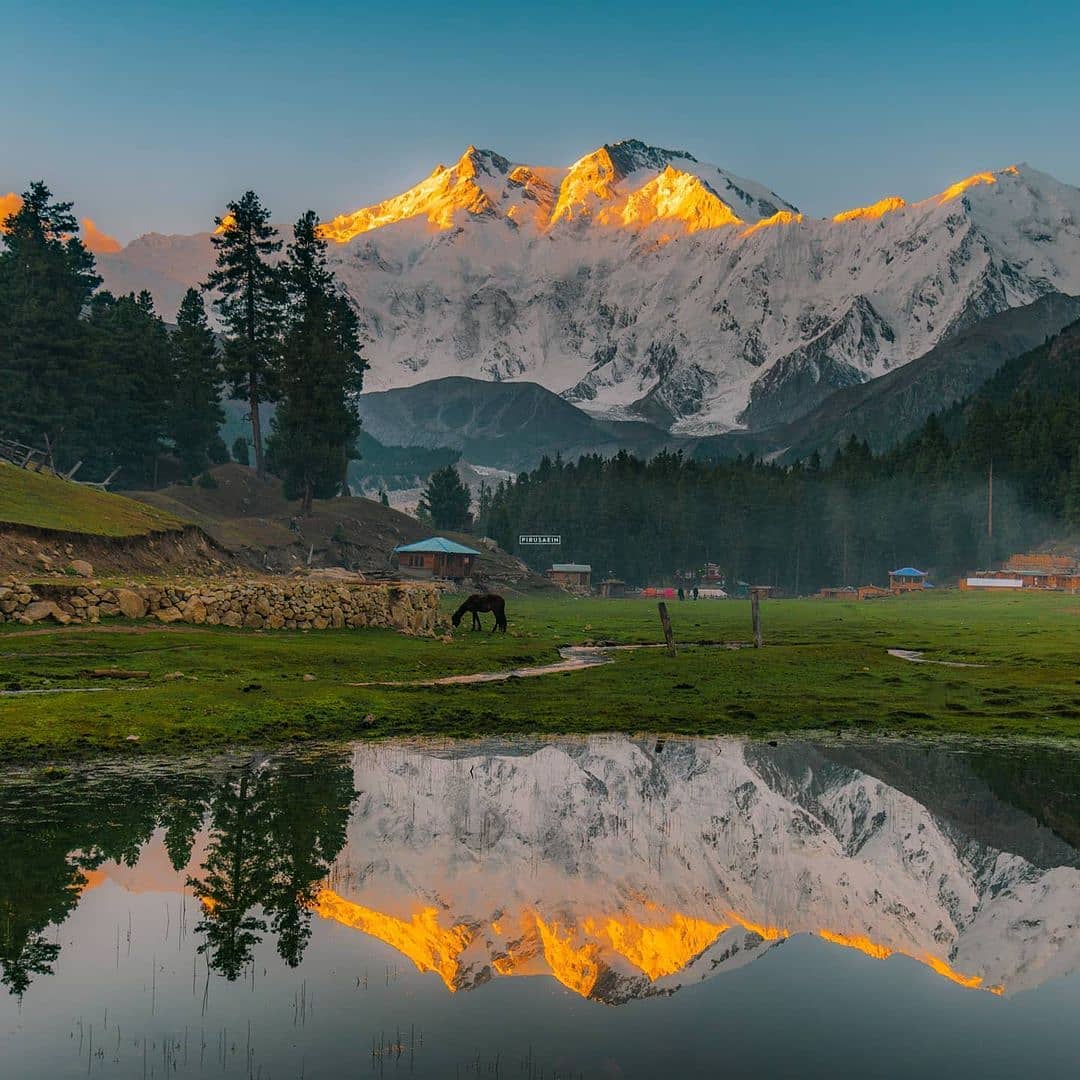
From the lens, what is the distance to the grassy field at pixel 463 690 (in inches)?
1190

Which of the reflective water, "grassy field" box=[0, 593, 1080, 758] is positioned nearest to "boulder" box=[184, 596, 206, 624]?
"grassy field" box=[0, 593, 1080, 758]

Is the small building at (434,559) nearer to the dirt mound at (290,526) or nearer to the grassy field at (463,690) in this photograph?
the dirt mound at (290,526)

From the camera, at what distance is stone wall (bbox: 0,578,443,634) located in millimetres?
46156

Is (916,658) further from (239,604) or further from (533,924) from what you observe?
(533,924)

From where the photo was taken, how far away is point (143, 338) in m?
132

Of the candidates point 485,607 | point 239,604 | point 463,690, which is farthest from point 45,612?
point 485,607

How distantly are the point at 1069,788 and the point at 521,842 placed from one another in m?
11.7

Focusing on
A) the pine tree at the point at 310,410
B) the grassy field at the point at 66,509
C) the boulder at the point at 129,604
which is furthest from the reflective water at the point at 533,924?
the pine tree at the point at 310,410

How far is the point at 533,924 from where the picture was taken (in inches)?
618

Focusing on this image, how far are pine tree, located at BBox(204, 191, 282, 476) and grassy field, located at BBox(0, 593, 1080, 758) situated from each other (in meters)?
90.6

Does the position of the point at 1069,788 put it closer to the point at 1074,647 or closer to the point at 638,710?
the point at 638,710

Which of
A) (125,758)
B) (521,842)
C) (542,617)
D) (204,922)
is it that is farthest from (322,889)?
(542,617)

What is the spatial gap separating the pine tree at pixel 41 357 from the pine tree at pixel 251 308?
21.5 metres

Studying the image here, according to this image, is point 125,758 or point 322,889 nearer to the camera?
point 322,889
